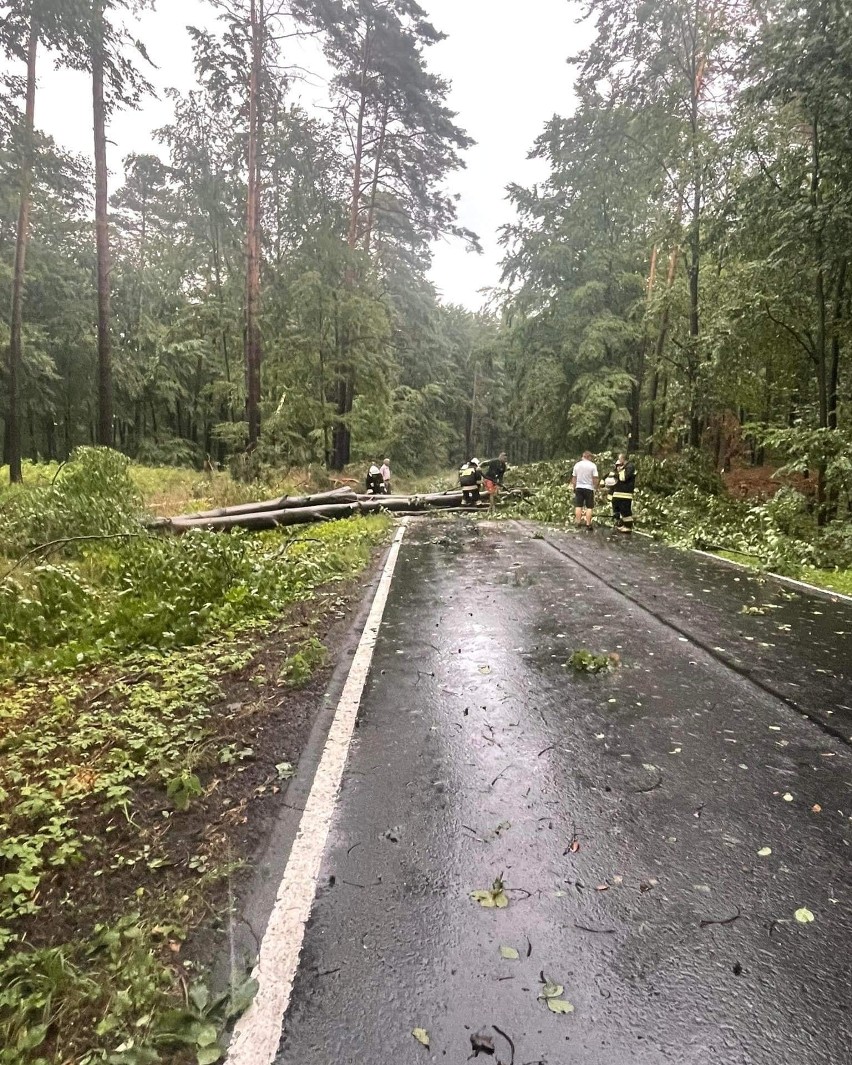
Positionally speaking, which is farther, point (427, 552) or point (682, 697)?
point (427, 552)

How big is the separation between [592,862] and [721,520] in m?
13.1

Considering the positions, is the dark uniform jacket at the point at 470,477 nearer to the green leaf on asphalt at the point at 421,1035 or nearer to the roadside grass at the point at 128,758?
the roadside grass at the point at 128,758

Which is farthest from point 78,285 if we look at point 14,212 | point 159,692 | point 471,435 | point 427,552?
point 471,435

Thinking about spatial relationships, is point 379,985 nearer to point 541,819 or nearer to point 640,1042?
point 640,1042

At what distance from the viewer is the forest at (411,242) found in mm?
12569

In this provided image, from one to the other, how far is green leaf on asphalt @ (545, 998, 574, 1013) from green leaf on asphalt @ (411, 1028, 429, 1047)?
16.9 inches

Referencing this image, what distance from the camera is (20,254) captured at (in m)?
16.8

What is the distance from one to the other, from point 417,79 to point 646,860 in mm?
27206

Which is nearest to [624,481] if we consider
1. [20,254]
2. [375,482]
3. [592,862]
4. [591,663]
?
[375,482]

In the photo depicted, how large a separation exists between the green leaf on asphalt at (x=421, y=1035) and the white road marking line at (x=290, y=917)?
44 cm

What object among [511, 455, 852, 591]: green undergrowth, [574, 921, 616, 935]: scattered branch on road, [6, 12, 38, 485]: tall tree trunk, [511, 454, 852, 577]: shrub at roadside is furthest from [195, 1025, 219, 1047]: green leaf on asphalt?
[6, 12, 38, 485]: tall tree trunk

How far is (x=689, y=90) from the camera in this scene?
59.3 ft

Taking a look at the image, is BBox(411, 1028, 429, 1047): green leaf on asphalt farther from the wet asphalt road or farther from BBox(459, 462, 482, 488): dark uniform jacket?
BBox(459, 462, 482, 488): dark uniform jacket

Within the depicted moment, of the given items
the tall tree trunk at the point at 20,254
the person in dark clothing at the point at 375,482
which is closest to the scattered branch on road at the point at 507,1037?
the tall tree trunk at the point at 20,254
